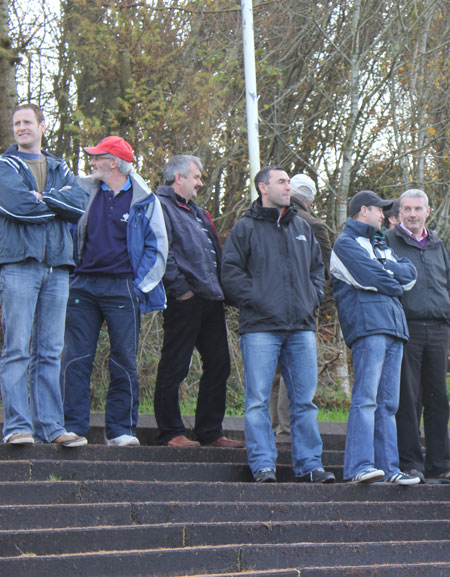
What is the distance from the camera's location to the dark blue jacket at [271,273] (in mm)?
6305

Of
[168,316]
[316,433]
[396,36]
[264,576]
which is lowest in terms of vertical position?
[264,576]

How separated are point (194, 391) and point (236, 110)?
13.6 feet

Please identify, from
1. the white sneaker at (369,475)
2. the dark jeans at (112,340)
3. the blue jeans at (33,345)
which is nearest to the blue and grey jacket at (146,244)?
the dark jeans at (112,340)


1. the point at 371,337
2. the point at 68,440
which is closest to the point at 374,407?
the point at 371,337

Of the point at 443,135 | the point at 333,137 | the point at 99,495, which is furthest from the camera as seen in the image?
the point at 333,137

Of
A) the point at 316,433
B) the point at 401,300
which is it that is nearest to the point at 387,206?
the point at 401,300

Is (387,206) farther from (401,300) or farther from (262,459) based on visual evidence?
(262,459)

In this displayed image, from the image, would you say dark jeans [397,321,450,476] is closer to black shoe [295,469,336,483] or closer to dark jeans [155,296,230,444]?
black shoe [295,469,336,483]

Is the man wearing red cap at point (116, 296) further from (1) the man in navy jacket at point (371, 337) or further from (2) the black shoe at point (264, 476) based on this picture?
(1) the man in navy jacket at point (371, 337)

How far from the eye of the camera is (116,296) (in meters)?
6.43

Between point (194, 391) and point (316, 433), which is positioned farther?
point (194, 391)

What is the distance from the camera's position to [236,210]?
13.0m

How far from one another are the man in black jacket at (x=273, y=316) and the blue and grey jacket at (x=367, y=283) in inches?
8.9

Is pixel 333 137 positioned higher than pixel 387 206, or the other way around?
pixel 333 137
